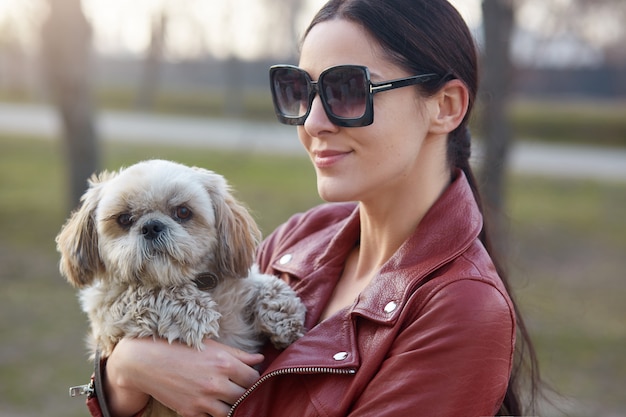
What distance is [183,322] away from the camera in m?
2.72

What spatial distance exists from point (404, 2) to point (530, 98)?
97.8 ft

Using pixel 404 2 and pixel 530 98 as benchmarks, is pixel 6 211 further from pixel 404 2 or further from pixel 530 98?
pixel 530 98

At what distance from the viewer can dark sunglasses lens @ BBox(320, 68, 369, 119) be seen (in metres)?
2.45

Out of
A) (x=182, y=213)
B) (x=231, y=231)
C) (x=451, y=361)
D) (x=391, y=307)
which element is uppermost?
(x=182, y=213)

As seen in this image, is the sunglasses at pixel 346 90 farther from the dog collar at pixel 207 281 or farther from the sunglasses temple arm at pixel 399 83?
the dog collar at pixel 207 281

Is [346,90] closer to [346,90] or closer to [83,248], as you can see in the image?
[346,90]

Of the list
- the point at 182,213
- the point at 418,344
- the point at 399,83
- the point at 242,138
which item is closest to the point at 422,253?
the point at 418,344

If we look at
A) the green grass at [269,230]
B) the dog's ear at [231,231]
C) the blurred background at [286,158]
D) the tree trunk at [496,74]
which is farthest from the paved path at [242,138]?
the dog's ear at [231,231]

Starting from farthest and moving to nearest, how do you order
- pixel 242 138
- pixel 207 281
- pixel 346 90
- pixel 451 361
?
1. pixel 242 138
2. pixel 207 281
3. pixel 346 90
4. pixel 451 361

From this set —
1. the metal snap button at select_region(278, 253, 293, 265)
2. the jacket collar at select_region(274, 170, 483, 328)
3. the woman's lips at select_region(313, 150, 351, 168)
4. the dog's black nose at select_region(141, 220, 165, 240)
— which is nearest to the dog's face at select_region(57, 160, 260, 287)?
the dog's black nose at select_region(141, 220, 165, 240)

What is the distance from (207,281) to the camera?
299cm

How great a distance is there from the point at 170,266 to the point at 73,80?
7974mm

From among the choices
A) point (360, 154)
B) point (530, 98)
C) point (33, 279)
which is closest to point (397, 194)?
point (360, 154)

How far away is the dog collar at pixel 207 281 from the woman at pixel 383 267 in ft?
1.08
